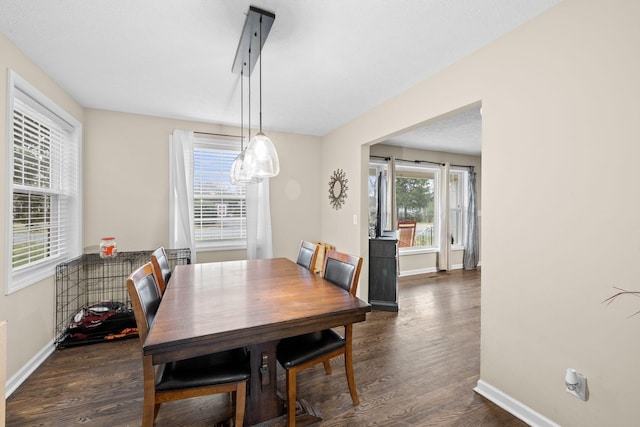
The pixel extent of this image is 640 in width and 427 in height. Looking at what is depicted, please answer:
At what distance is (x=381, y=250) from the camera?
355 cm

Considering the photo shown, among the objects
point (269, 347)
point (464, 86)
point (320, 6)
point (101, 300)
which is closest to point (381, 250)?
point (464, 86)

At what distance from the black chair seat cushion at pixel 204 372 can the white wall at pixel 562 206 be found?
1642mm

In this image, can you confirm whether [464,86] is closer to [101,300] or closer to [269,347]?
[269,347]

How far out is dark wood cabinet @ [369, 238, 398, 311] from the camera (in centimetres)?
347

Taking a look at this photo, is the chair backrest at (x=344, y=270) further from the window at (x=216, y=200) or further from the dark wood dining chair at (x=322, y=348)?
the window at (x=216, y=200)

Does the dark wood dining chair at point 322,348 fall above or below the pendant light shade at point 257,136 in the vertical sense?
below

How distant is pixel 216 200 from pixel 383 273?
245cm

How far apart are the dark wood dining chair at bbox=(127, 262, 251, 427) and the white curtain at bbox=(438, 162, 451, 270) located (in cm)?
479

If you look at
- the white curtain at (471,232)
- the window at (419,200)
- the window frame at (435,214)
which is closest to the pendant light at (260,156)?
the window at (419,200)

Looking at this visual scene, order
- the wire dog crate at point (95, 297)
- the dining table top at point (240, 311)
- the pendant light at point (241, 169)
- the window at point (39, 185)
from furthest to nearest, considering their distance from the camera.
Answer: the wire dog crate at point (95, 297), the window at point (39, 185), the pendant light at point (241, 169), the dining table top at point (240, 311)

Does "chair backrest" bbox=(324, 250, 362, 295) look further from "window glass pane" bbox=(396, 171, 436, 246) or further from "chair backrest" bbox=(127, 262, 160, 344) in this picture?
"window glass pane" bbox=(396, 171, 436, 246)

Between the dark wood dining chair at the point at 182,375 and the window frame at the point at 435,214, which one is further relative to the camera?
the window frame at the point at 435,214

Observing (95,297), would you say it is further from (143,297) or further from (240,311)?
(240,311)

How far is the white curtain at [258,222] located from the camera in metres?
3.76
